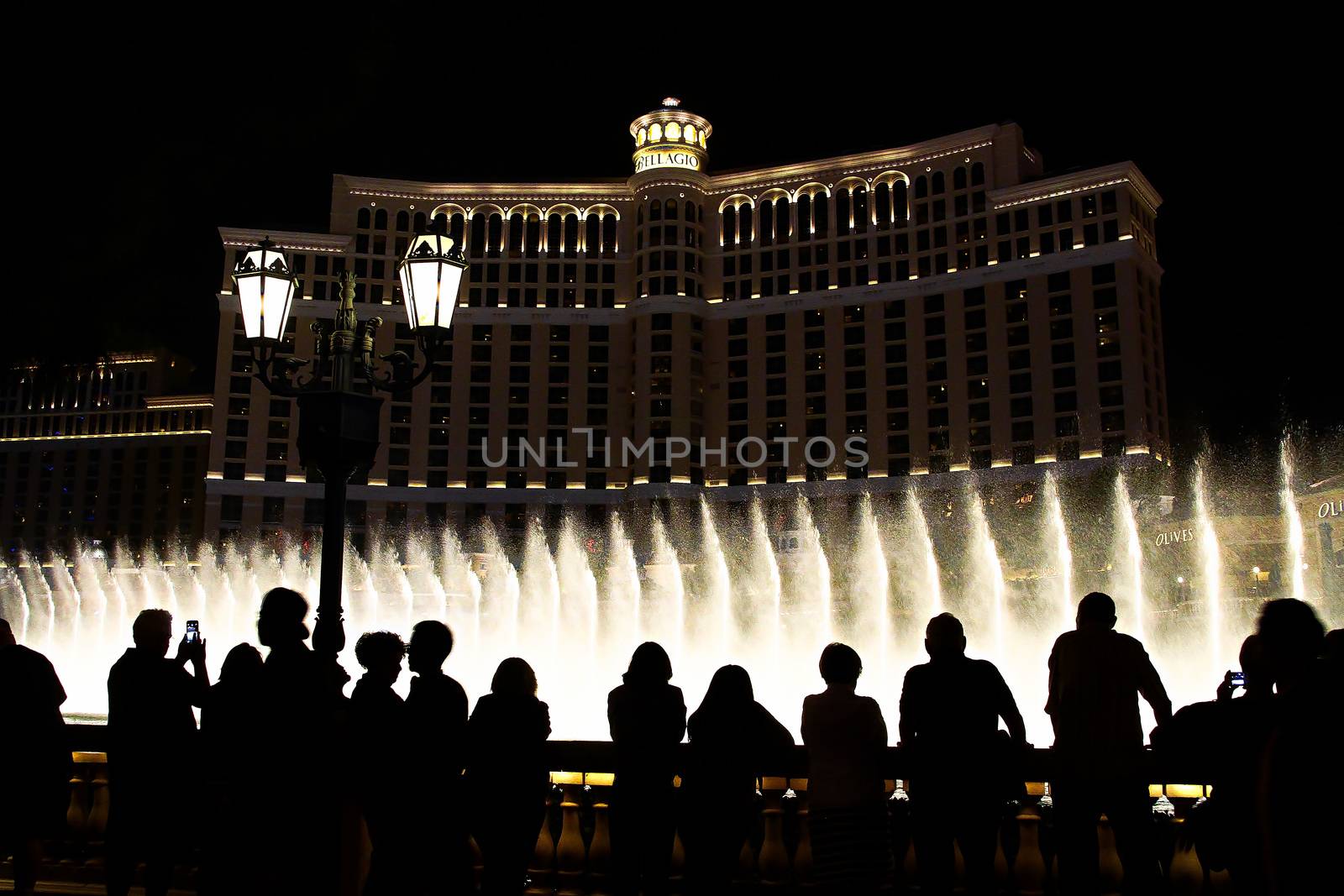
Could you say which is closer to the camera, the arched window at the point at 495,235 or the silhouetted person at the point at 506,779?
the silhouetted person at the point at 506,779

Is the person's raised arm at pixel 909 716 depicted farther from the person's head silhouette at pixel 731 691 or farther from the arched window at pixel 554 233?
the arched window at pixel 554 233

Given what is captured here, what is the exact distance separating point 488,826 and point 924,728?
2.06 m

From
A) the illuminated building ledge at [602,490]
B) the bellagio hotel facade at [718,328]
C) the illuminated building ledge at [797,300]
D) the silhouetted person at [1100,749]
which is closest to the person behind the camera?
the silhouetted person at [1100,749]

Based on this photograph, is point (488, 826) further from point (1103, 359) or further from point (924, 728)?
point (1103, 359)

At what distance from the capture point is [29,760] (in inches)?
212

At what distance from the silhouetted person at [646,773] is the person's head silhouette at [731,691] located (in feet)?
0.73

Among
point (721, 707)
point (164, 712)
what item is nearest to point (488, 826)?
point (721, 707)

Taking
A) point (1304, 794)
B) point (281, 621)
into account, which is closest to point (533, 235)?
point (281, 621)

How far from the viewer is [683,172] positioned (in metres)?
75.9

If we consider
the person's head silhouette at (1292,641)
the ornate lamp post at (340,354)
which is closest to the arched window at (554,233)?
the ornate lamp post at (340,354)

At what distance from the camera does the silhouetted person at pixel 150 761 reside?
543 centimetres

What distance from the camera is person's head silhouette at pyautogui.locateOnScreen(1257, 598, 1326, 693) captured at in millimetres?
3463

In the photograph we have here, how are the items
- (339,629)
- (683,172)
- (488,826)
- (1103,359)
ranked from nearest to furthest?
(488,826) → (339,629) → (1103,359) → (683,172)

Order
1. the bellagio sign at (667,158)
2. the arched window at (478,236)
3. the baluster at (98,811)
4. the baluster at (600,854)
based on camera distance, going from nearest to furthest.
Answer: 1. the baluster at (600,854)
2. the baluster at (98,811)
3. the bellagio sign at (667,158)
4. the arched window at (478,236)
